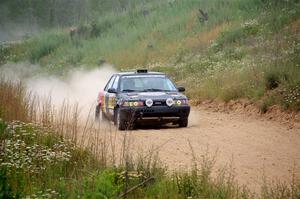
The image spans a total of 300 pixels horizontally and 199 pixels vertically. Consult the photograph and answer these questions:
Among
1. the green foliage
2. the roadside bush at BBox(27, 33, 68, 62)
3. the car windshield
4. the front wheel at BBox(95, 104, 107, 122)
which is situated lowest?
the green foliage

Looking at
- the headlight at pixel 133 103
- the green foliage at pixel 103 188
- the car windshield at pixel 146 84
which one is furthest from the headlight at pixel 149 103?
the green foliage at pixel 103 188

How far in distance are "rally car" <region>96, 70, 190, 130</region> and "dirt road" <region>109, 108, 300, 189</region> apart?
1.15 ft

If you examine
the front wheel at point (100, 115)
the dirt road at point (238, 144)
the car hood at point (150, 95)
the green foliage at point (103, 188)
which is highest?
the car hood at point (150, 95)

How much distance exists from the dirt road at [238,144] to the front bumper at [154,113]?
0.30 metres

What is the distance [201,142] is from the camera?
1349 centimetres

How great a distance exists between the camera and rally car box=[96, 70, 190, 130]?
1585 cm

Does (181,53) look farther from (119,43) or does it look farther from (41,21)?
(41,21)

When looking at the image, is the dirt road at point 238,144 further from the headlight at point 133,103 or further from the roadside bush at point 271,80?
the roadside bush at point 271,80

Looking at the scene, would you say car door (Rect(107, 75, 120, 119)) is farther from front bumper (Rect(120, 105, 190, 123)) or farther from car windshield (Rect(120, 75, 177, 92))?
front bumper (Rect(120, 105, 190, 123))

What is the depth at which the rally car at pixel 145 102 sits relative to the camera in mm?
15852

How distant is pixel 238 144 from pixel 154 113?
319 cm

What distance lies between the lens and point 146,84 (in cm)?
1712

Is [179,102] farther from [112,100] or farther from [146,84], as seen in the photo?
[112,100]

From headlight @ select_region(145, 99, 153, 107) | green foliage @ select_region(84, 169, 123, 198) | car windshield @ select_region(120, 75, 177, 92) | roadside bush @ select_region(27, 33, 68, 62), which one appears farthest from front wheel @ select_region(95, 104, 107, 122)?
roadside bush @ select_region(27, 33, 68, 62)
